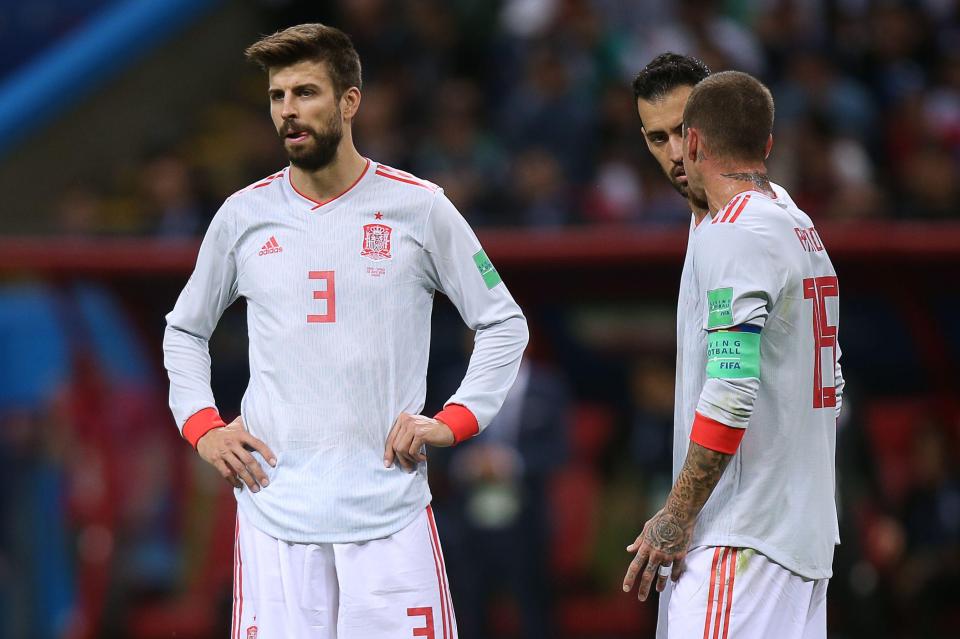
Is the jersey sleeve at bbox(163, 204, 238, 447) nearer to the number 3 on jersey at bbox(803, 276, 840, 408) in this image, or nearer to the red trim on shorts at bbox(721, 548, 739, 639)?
the red trim on shorts at bbox(721, 548, 739, 639)

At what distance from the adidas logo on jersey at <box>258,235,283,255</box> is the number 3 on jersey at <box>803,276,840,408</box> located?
1531 mm

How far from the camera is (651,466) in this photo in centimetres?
898

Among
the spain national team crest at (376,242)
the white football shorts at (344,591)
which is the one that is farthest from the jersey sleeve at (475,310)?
the white football shorts at (344,591)

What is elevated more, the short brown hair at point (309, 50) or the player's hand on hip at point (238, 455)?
the short brown hair at point (309, 50)

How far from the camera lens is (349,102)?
14.6 feet

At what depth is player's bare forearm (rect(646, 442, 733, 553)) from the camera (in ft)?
12.8

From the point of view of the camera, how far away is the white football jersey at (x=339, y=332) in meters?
4.30

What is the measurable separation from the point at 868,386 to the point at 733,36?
9.91ft

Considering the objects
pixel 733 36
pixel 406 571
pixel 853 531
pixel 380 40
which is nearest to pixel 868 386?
pixel 853 531

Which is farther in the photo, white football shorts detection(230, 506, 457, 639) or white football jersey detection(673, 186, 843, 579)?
white football shorts detection(230, 506, 457, 639)

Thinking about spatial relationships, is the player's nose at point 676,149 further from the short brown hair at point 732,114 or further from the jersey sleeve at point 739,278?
the jersey sleeve at point 739,278

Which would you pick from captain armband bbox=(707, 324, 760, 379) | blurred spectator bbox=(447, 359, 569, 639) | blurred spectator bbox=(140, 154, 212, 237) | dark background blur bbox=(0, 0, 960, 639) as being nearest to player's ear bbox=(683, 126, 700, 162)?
captain armband bbox=(707, 324, 760, 379)

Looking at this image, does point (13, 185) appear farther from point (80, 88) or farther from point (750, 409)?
point (750, 409)

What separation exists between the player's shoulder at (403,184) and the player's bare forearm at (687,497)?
1.17 m
